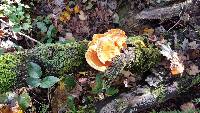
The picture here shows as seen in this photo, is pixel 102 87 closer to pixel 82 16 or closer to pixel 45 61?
pixel 45 61

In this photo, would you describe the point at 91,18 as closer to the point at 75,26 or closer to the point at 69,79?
the point at 75,26

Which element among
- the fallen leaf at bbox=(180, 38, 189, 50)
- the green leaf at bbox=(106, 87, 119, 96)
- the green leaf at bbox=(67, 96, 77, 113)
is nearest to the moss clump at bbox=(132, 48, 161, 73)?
the green leaf at bbox=(106, 87, 119, 96)

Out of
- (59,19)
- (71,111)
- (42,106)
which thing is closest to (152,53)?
(71,111)

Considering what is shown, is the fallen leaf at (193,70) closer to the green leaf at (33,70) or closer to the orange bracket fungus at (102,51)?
the orange bracket fungus at (102,51)

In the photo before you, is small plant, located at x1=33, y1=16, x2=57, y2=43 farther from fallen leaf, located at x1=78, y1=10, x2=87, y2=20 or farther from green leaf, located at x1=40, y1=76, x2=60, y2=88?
green leaf, located at x1=40, y1=76, x2=60, y2=88

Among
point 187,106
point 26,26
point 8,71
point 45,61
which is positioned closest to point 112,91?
point 45,61
